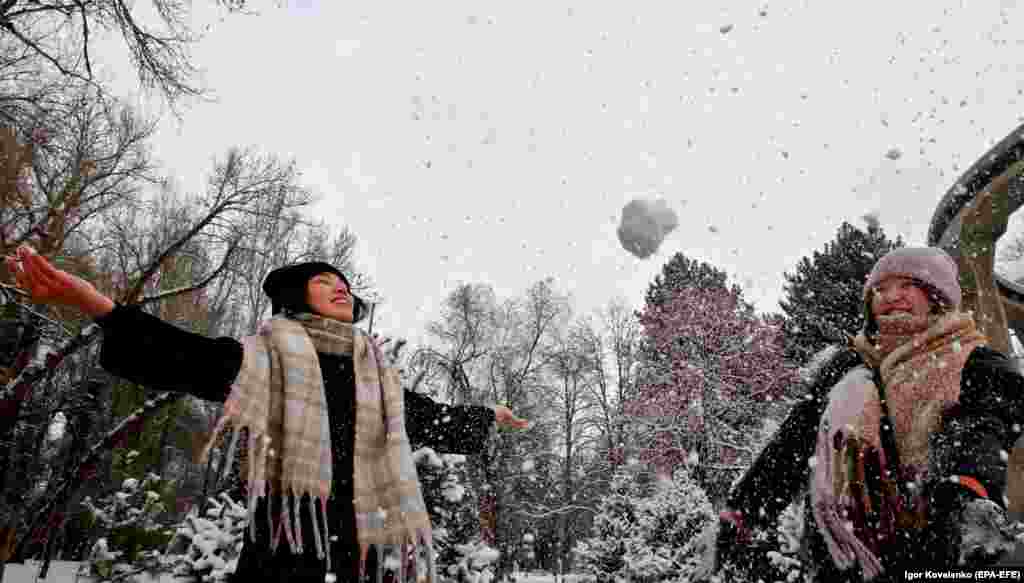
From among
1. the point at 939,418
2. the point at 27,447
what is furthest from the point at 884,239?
the point at 27,447

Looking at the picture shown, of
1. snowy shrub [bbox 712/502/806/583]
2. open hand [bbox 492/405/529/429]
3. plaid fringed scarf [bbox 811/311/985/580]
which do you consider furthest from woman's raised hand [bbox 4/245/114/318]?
snowy shrub [bbox 712/502/806/583]

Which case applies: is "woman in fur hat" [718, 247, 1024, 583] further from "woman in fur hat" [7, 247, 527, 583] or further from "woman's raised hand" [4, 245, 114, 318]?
"woman's raised hand" [4, 245, 114, 318]

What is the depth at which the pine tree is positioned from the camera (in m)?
17.5

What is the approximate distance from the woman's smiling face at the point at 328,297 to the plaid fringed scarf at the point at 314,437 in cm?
5

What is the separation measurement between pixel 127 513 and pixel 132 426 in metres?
4.01

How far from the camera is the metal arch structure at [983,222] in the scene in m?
2.83

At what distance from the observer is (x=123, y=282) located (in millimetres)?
15406

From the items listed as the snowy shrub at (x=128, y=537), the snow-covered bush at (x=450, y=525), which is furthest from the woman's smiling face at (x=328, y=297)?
the snowy shrub at (x=128, y=537)

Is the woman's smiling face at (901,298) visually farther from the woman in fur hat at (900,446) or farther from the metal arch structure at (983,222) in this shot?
the metal arch structure at (983,222)

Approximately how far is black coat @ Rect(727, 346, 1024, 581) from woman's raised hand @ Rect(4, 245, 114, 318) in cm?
224

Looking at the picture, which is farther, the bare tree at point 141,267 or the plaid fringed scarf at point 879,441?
the bare tree at point 141,267

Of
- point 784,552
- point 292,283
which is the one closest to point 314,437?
point 292,283

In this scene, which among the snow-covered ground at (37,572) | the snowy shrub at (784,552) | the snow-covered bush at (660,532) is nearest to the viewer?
the snowy shrub at (784,552)

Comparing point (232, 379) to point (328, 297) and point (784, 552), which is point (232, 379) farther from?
point (784, 552)
